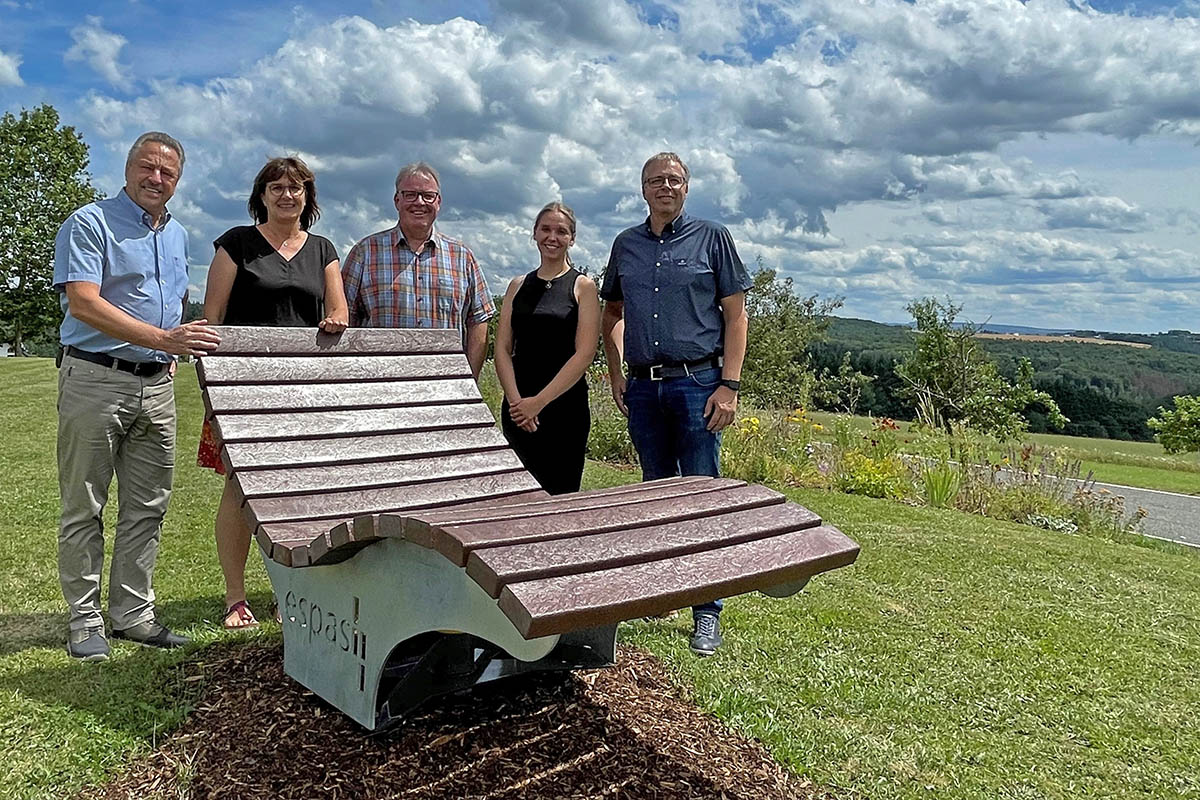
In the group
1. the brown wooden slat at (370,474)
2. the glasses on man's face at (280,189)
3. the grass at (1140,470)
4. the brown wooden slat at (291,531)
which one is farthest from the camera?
the grass at (1140,470)

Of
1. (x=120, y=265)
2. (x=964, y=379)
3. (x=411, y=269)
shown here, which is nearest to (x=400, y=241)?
(x=411, y=269)

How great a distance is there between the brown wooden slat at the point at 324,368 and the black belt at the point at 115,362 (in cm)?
20

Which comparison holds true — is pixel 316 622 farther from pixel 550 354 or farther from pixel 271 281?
pixel 550 354

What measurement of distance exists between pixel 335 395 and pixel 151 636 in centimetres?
129

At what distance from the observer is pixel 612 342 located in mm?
4820

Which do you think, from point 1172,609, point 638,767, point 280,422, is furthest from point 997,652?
point 280,422

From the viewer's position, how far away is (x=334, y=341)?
401 centimetres

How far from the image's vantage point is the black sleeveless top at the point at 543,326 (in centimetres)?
445

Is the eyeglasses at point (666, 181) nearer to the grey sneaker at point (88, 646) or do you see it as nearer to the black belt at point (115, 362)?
the black belt at point (115, 362)

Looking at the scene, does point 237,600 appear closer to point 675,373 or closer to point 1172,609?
point 675,373

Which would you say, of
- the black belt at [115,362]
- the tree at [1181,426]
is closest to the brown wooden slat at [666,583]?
the black belt at [115,362]

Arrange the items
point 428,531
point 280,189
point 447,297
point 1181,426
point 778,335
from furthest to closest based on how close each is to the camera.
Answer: point 1181,426 → point 778,335 → point 447,297 → point 280,189 → point 428,531

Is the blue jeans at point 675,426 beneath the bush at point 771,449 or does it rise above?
above

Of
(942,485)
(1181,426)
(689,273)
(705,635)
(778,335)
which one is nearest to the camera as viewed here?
(689,273)
